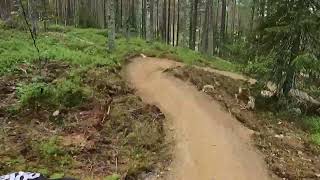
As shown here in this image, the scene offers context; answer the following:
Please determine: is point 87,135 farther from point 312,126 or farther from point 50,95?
point 312,126

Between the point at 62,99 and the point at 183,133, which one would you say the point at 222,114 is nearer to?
the point at 183,133

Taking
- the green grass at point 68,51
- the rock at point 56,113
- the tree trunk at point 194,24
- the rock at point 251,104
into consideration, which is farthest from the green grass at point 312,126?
the tree trunk at point 194,24

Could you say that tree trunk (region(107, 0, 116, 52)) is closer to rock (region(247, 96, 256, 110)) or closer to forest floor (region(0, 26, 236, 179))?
forest floor (region(0, 26, 236, 179))

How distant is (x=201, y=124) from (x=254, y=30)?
5.04 m

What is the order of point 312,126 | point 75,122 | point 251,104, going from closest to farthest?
1. point 75,122
2. point 312,126
3. point 251,104

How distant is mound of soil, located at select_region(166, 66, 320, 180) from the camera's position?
9969mm

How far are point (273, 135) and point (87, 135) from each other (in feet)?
16.5

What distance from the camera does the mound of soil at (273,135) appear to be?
32.7ft

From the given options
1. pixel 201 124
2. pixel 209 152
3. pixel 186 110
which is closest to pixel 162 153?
pixel 209 152

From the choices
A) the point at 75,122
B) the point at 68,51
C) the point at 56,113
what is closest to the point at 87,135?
the point at 75,122

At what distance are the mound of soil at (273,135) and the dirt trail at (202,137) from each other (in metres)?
0.32

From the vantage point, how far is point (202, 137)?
435 inches

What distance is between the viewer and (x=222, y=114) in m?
12.7

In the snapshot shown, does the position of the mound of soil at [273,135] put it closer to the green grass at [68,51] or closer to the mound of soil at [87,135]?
the mound of soil at [87,135]
